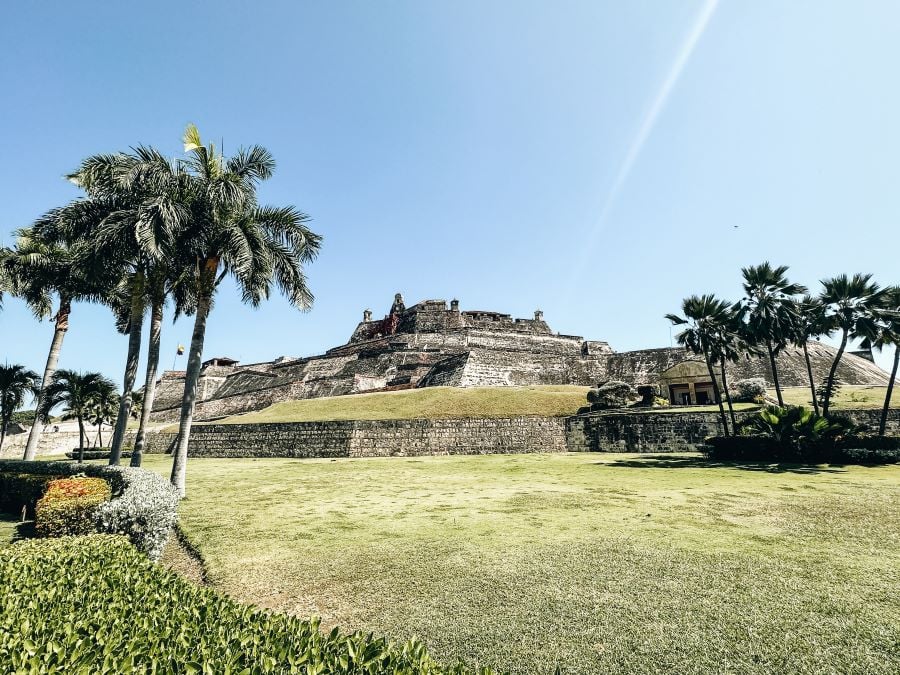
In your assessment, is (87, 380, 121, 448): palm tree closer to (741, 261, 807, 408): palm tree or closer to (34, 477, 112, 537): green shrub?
(34, 477, 112, 537): green shrub

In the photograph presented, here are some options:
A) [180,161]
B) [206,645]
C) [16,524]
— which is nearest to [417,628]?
[206,645]

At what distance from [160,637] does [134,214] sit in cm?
1308

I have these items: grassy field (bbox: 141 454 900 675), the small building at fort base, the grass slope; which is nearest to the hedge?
grassy field (bbox: 141 454 900 675)

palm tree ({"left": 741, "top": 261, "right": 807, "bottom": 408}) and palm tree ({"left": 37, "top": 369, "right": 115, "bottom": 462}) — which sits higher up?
palm tree ({"left": 741, "top": 261, "right": 807, "bottom": 408})

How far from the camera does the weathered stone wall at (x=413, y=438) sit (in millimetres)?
23266

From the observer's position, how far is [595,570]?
5.37 meters

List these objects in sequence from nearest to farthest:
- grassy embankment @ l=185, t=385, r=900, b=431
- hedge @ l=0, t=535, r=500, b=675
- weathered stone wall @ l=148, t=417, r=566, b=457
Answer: hedge @ l=0, t=535, r=500, b=675
weathered stone wall @ l=148, t=417, r=566, b=457
grassy embankment @ l=185, t=385, r=900, b=431

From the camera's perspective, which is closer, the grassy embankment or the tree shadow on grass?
the tree shadow on grass

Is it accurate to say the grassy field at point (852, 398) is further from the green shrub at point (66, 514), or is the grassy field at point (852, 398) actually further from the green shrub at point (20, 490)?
the green shrub at point (20, 490)

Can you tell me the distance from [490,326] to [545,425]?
29.9m

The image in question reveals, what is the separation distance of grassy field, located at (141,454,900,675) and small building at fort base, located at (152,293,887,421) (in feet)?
84.6

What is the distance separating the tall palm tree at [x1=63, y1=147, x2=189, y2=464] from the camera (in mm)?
11594

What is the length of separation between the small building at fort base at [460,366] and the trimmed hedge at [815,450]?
14.6 metres

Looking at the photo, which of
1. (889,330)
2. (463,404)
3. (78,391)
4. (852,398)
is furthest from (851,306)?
(78,391)
